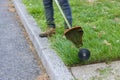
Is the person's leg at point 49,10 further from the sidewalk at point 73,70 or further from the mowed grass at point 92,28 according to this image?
the sidewalk at point 73,70

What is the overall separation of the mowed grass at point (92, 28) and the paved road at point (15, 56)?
0.41 m

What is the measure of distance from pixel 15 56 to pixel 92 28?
1.36 m

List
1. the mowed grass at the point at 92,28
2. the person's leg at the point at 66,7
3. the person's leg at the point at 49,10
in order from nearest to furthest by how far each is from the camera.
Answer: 1. the mowed grass at the point at 92,28
2. the person's leg at the point at 66,7
3. the person's leg at the point at 49,10

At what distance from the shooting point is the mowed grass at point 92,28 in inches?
171

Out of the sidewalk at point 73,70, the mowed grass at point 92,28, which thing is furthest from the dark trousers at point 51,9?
the sidewalk at point 73,70

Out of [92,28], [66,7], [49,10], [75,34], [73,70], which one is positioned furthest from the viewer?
[92,28]

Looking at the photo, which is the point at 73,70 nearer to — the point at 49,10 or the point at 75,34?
the point at 75,34

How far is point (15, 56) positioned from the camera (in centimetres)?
511

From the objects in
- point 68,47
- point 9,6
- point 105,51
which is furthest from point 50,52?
point 9,6

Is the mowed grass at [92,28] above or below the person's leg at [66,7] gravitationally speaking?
below

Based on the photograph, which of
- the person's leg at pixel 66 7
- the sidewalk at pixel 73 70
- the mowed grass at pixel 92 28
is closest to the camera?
the sidewalk at pixel 73 70

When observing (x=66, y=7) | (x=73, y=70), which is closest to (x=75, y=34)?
(x=73, y=70)

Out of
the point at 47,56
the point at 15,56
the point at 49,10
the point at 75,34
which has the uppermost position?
the point at 75,34

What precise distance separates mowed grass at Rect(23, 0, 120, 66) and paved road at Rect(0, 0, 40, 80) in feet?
1.34
